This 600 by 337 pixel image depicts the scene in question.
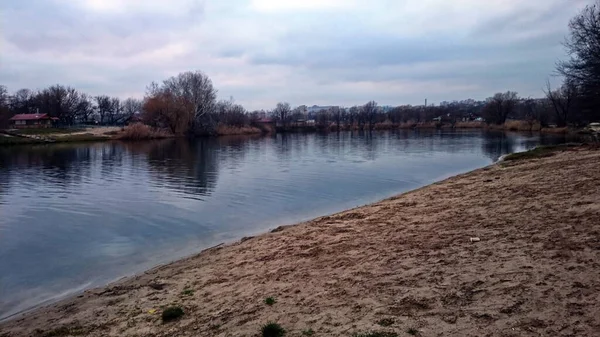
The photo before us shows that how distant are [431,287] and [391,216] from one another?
5.52 metres

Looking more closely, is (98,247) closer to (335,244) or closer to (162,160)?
(335,244)

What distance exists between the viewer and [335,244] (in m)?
9.09

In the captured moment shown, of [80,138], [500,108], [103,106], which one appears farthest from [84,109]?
[500,108]

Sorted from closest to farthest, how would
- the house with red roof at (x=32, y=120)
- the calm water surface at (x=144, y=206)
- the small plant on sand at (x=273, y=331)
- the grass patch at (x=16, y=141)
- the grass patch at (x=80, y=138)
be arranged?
the small plant on sand at (x=273, y=331) < the calm water surface at (x=144, y=206) < the grass patch at (x=16, y=141) < the grass patch at (x=80, y=138) < the house with red roof at (x=32, y=120)

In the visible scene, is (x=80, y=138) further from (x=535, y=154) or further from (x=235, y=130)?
(x=535, y=154)

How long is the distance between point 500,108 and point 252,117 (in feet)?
191

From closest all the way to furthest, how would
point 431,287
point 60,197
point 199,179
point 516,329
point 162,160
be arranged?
point 516,329, point 431,287, point 60,197, point 199,179, point 162,160

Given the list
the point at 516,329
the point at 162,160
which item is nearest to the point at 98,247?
the point at 516,329

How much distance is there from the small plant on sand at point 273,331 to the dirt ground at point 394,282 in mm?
169

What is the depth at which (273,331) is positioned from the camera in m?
5.09

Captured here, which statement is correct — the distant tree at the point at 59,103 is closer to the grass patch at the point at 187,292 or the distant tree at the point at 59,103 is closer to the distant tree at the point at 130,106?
the distant tree at the point at 130,106

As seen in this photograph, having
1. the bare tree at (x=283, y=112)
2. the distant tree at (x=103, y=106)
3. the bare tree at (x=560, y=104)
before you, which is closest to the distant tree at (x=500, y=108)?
the bare tree at (x=560, y=104)

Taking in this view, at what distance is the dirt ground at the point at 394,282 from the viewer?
492 centimetres

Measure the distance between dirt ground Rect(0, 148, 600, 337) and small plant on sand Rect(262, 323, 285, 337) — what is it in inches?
6.7
